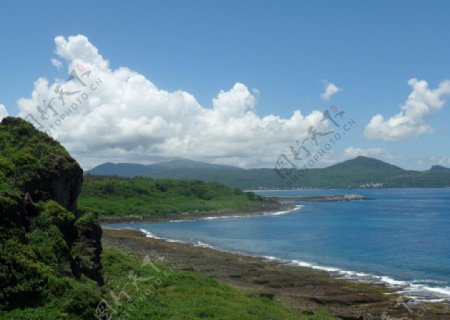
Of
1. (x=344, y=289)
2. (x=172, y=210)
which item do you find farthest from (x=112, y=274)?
(x=172, y=210)

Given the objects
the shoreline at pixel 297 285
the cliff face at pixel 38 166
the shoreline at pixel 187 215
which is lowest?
the shoreline at pixel 297 285

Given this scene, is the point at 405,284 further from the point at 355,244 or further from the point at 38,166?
the point at 38,166

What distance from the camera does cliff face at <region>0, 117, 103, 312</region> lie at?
80.6ft

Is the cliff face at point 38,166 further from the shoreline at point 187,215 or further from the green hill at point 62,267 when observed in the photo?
the shoreline at point 187,215

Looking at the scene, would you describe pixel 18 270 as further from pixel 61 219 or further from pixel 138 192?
pixel 138 192

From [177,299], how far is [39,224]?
12.1m

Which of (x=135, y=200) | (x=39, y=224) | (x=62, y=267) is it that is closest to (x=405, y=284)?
(x=62, y=267)

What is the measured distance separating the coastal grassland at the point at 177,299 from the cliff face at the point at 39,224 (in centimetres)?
331

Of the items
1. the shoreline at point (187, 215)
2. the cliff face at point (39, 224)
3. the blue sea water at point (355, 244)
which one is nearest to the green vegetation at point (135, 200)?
the shoreline at point (187, 215)

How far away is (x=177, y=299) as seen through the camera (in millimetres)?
35625

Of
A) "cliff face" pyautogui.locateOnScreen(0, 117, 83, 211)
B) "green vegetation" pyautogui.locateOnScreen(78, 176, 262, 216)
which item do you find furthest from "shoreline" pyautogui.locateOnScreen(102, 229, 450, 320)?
"green vegetation" pyautogui.locateOnScreen(78, 176, 262, 216)

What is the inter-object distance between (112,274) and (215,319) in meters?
15.4

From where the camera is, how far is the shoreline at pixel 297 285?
136 feet

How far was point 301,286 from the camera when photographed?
51.8 metres
